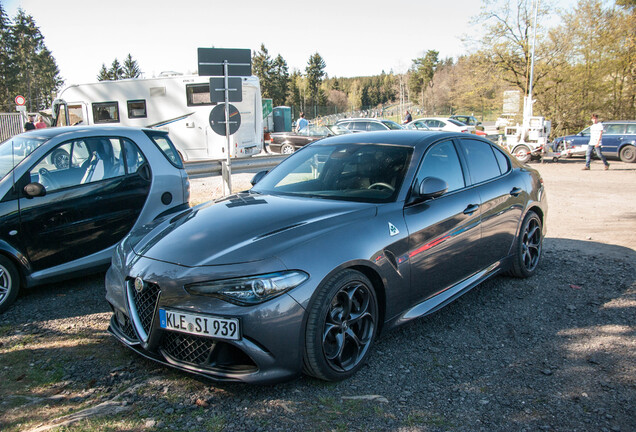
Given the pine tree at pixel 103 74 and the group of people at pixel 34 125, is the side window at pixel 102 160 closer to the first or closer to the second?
the group of people at pixel 34 125

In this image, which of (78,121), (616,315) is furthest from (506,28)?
(616,315)

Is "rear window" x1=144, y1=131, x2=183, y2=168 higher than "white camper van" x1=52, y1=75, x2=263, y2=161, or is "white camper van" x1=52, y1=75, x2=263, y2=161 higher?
"white camper van" x1=52, y1=75, x2=263, y2=161

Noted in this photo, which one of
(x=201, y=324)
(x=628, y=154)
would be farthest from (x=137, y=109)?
(x=628, y=154)

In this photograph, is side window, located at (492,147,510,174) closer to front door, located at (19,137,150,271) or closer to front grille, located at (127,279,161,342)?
front grille, located at (127,279,161,342)

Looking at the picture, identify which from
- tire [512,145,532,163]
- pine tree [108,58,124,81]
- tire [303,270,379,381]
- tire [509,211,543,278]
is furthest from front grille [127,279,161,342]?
pine tree [108,58,124,81]

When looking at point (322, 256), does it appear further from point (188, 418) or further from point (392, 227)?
point (188, 418)

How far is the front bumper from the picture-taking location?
108 inches

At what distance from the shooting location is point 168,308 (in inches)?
113

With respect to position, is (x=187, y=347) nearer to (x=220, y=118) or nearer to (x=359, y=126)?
(x=220, y=118)

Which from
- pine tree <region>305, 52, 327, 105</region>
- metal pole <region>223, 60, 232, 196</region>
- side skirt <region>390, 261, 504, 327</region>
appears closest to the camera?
side skirt <region>390, 261, 504, 327</region>

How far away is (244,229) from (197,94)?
664 inches

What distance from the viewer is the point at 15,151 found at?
5.00 meters

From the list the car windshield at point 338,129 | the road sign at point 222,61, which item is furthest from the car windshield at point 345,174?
the car windshield at point 338,129

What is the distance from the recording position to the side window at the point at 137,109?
19062 millimetres
